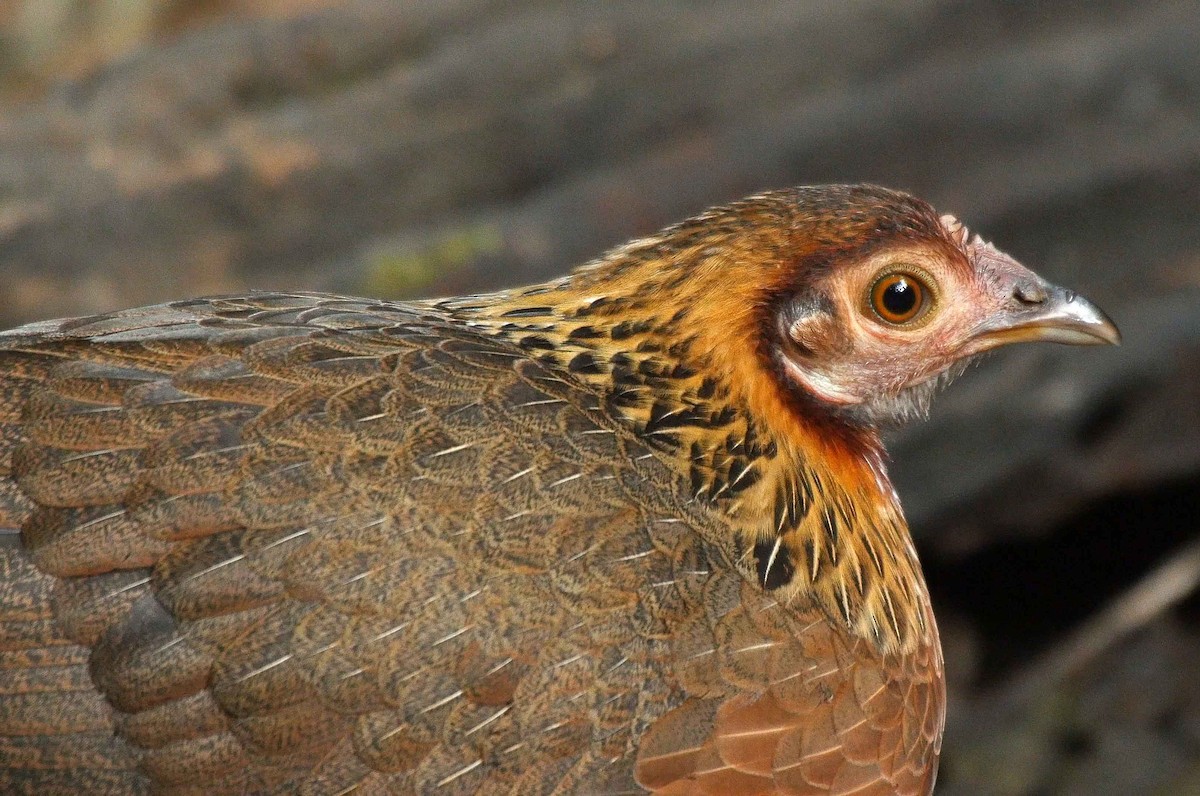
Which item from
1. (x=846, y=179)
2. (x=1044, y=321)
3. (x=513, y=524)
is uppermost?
(x=846, y=179)

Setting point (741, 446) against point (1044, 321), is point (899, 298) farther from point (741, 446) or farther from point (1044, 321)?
point (741, 446)

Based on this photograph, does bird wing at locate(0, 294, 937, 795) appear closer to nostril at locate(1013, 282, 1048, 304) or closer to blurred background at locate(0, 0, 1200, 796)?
nostril at locate(1013, 282, 1048, 304)

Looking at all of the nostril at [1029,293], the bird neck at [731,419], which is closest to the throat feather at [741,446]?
the bird neck at [731,419]

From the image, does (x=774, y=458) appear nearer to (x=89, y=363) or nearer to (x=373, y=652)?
(x=373, y=652)

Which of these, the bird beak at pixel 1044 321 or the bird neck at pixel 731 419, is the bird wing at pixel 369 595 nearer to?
the bird neck at pixel 731 419

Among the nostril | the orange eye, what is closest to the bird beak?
the nostril

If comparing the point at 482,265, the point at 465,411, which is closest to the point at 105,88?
the point at 482,265

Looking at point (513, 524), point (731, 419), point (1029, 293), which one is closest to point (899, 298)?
point (1029, 293)
